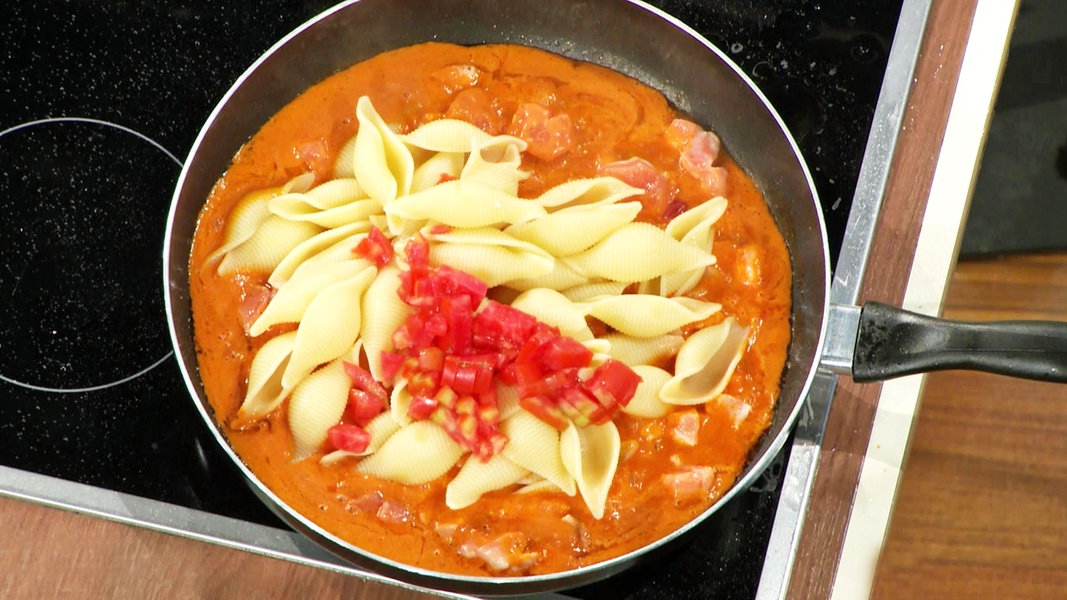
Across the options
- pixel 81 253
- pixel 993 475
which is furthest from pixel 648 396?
pixel 81 253

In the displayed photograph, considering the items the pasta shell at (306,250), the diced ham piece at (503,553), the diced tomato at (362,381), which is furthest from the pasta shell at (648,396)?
the pasta shell at (306,250)

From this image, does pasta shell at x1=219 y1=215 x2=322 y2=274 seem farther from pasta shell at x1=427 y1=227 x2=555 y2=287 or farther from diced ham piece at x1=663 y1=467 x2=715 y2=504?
diced ham piece at x1=663 y1=467 x2=715 y2=504

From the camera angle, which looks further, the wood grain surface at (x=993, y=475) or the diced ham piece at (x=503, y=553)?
the wood grain surface at (x=993, y=475)

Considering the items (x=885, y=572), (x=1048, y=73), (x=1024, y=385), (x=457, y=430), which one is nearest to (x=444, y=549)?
(x=457, y=430)

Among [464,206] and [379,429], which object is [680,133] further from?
[379,429]

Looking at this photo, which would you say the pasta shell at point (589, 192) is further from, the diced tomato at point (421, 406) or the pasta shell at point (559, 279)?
the diced tomato at point (421, 406)

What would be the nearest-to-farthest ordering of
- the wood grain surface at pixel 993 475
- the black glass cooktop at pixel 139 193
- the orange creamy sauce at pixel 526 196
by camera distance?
the orange creamy sauce at pixel 526 196, the black glass cooktop at pixel 139 193, the wood grain surface at pixel 993 475

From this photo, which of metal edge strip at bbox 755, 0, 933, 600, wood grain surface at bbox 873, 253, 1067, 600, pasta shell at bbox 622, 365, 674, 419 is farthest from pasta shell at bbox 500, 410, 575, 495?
wood grain surface at bbox 873, 253, 1067, 600
